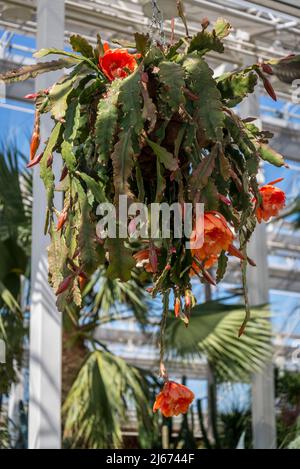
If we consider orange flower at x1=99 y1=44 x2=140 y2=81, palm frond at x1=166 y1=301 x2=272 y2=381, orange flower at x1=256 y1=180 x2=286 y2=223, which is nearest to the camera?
orange flower at x1=99 y1=44 x2=140 y2=81

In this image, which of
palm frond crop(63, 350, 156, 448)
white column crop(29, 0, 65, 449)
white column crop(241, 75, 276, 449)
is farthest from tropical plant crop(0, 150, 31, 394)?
white column crop(241, 75, 276, 449)

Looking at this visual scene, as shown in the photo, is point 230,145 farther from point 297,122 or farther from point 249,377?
point 297,122

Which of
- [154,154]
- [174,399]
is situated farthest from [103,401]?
[154,154]

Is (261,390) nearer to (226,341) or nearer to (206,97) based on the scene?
(226,341)

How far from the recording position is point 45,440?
3508 mm

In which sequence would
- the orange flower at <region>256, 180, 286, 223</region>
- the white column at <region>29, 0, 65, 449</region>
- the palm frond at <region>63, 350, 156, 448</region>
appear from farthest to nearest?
the palm frond at <region>63, 350, 156, 448</region>
the white column at <region>29, 0, 65, 449</region>
the orange flower at <region>256, 180, 286, 223</region>

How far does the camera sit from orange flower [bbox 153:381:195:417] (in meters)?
1.51

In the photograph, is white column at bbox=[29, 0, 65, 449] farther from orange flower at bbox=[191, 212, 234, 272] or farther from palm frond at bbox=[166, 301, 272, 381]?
orange flower at bbox=[191, 212, 234, 272]

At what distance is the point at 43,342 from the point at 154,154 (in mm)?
2145

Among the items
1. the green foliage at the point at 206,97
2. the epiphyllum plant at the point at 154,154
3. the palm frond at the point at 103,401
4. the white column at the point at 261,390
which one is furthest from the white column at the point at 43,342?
the green foliage at the point at 206,97

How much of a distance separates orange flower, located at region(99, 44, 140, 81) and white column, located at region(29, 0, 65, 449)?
2033mm

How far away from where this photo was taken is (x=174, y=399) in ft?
4.94

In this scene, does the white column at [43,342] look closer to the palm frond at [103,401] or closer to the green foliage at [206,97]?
the palm frond at [103,401]
